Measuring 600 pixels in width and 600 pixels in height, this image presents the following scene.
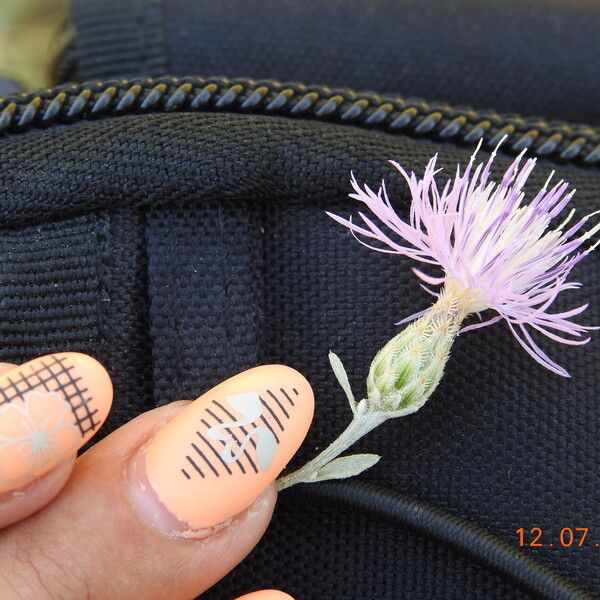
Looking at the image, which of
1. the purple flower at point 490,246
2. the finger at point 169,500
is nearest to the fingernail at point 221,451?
the finger at point 169,500

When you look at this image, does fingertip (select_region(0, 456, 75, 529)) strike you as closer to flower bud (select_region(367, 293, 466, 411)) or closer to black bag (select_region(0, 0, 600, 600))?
black bag (select_region(0, 0, 600, 600))

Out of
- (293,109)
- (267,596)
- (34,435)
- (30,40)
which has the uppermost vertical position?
(30,40)

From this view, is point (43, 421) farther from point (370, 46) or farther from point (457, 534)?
point (370, 46)

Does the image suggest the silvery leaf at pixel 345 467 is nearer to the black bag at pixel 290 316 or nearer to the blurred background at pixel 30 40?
the black bag at pixel 290 316

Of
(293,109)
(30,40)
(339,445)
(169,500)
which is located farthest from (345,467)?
(30,40)

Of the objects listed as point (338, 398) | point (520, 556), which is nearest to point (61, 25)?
point (338, 398)

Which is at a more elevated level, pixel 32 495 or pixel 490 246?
pixel 490 246
